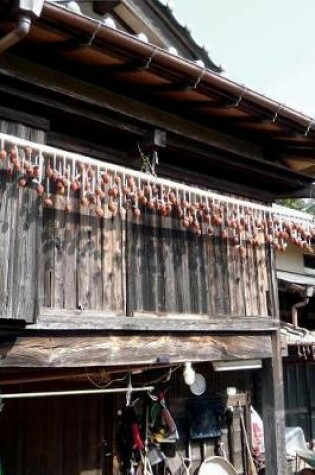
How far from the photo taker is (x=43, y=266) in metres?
4.84

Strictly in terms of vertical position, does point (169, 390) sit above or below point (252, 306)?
below

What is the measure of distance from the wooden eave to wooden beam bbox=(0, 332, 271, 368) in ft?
7.56

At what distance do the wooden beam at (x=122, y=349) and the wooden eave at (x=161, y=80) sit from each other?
90.8 inches

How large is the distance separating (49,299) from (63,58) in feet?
7.30

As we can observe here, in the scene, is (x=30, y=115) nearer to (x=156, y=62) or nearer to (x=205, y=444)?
(x=156, y=62)

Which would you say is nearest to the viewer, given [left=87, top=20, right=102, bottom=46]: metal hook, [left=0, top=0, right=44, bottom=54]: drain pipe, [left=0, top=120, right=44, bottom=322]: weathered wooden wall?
[left=0, top=0, right=44, bottom=54]: drain pipe

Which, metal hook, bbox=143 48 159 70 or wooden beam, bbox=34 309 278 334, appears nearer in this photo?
metal hook, bbox=143 48 159 70

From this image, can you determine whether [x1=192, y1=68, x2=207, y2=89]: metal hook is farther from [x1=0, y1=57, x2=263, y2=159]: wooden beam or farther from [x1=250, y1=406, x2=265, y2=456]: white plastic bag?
[x1=250, y1=406, x2=265, y2=456]: white plastic bag

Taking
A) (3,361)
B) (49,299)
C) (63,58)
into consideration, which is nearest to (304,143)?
(63,58)

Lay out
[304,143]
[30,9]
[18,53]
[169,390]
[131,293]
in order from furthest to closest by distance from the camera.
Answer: [169,390] → [304,143] → [131,293] → [18,53] → [30,9]

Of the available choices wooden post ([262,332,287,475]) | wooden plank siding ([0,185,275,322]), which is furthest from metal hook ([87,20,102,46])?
wooden post ([262,332,287,475])

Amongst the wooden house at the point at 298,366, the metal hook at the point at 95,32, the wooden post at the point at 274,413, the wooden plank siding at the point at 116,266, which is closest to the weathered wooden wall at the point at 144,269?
the wooden plank siding at the point at 116,266

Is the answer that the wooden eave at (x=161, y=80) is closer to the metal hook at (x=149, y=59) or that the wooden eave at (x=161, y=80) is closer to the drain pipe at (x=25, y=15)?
the metal hook at (x=149, y=59)

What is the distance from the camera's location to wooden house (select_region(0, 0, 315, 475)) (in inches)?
179
